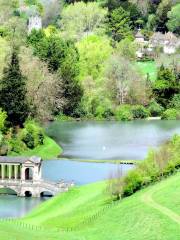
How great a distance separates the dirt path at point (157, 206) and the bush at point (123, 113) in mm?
70139

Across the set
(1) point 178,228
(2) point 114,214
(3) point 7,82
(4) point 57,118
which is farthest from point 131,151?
(1) point 178,228

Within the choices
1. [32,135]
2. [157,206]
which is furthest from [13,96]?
[157,206]

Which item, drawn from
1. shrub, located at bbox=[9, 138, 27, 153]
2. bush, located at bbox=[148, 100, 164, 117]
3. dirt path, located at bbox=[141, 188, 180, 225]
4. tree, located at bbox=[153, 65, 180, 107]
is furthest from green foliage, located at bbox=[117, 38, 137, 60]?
dirt path, located at bbox=[141, 188, 180, 225]

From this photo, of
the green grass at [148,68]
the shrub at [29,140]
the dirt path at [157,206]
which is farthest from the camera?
the green grass at [148,68]

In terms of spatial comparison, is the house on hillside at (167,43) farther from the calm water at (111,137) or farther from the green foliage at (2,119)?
the green foliage at (2,119)

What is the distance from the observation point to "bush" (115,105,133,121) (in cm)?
12862

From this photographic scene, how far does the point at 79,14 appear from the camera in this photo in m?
166

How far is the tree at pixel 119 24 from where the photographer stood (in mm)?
169500

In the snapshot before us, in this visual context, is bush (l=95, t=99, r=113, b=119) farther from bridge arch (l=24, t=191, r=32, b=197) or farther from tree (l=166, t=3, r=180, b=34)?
bridge arch (l=24, t=191, r=32, b=197)

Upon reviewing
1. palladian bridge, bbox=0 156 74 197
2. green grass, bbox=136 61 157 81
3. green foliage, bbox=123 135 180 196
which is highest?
green grass, bbox=136 61 157 81

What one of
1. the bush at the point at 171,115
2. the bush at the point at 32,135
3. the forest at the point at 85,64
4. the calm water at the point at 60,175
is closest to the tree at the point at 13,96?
the forest at the point at 85,64

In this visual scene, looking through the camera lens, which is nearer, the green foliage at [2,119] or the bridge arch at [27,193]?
the bridge arch at [27,193]

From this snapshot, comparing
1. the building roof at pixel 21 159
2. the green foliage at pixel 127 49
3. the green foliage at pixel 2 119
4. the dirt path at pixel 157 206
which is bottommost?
the dirt path at pixel 157 206

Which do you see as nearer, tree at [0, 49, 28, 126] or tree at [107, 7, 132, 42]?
tree at [0, 49, 28, 126]
